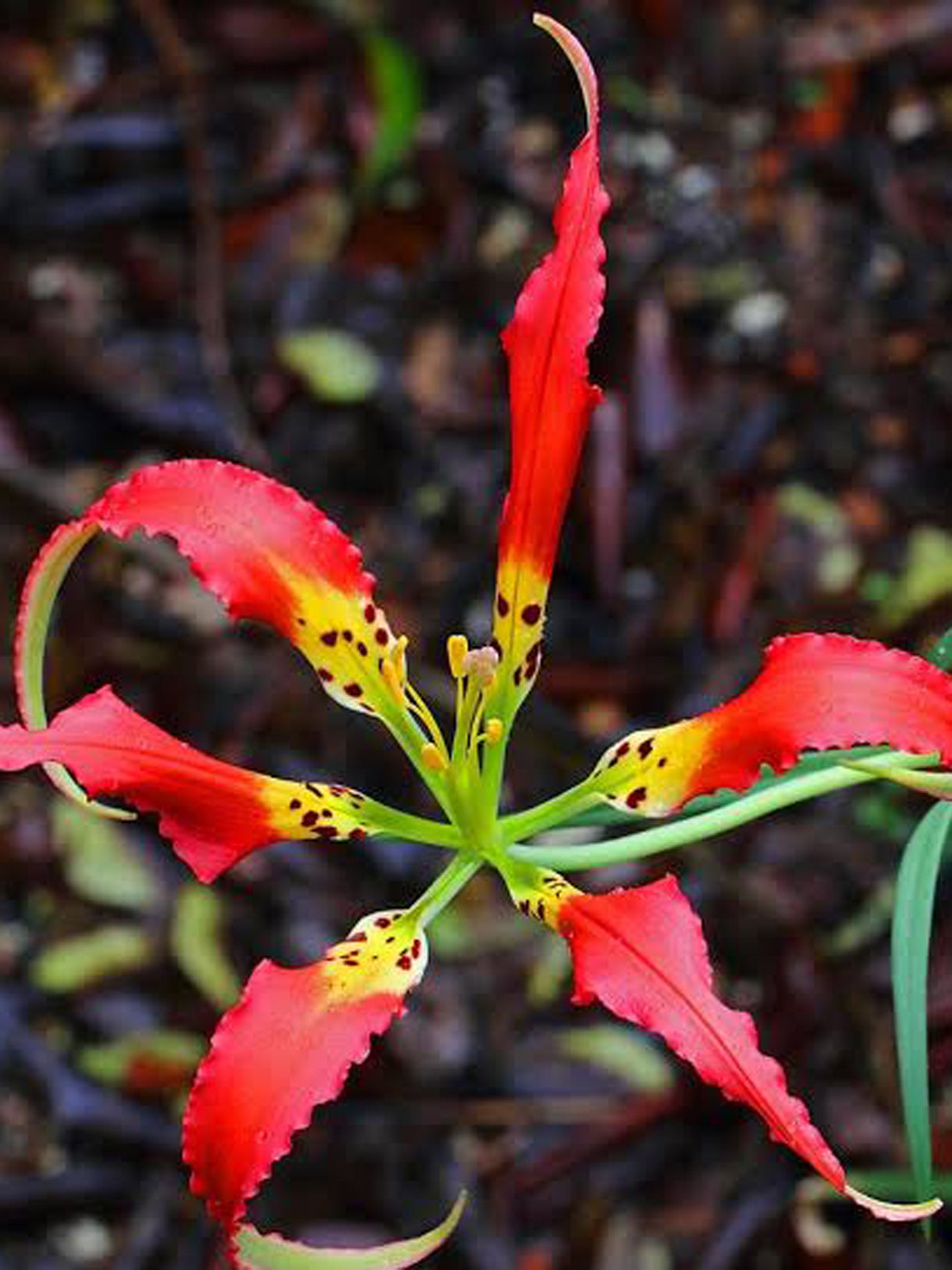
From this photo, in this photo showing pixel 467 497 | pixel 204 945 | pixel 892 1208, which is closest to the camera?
pixel 892 1208

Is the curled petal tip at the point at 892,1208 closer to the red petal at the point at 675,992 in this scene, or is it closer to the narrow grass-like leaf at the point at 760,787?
the red petal at the point at 675,992

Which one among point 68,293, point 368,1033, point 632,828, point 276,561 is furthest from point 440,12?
point 368,1033

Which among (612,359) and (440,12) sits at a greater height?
(440,12)

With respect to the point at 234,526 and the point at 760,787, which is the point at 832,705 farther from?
the point at 234,526

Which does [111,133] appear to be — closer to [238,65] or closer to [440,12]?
[238,65]

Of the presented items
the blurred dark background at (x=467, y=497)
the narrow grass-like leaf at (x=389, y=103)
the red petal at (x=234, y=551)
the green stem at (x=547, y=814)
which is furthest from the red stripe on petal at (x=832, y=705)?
the narrow grass-like leaf at (x=389, y=103)

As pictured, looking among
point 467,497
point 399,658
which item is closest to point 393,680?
point 399,658

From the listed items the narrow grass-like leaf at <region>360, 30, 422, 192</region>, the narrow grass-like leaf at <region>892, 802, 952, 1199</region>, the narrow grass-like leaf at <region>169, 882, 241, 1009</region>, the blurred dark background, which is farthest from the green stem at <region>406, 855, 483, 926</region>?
the narrow grass-like leaf at <region>360, 30, 422, 192</region>
